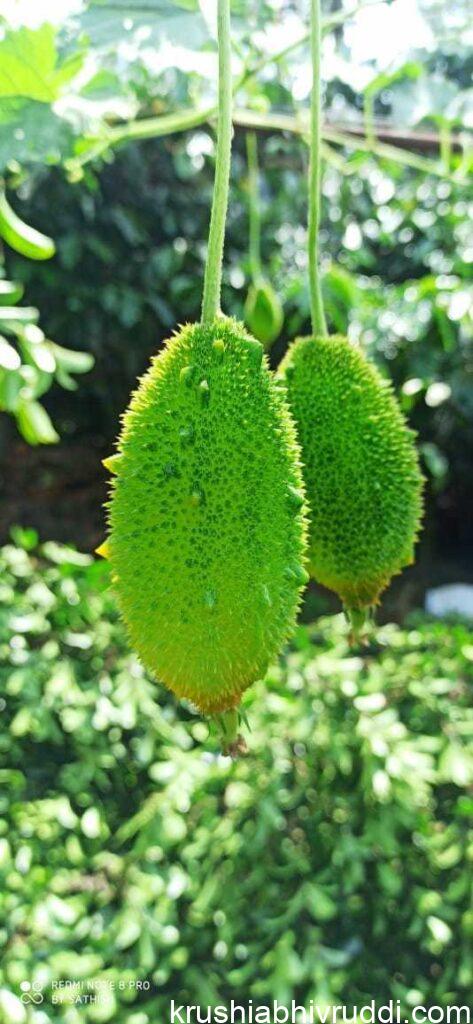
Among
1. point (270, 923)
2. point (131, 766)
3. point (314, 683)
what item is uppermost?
point (314, 683)

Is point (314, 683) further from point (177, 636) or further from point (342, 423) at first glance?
point (177, 636)

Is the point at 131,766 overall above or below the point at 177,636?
below

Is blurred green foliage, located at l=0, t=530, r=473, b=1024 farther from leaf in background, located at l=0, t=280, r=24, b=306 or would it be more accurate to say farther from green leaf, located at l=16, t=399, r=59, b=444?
leaf in background, located at l=0, t=280, r=24, b=306

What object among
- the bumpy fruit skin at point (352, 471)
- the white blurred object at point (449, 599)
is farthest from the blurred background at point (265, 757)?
the white blurred object at point (449, 599)

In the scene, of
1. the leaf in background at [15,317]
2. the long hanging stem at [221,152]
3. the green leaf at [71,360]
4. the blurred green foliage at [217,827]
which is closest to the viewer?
the long hanging stem at [221,152]

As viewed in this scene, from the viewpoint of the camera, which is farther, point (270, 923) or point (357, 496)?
point (270, 923)

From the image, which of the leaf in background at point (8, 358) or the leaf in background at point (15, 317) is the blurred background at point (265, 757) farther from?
the leaf in background at point (8, 358)

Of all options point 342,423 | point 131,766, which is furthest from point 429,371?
point 342,423
